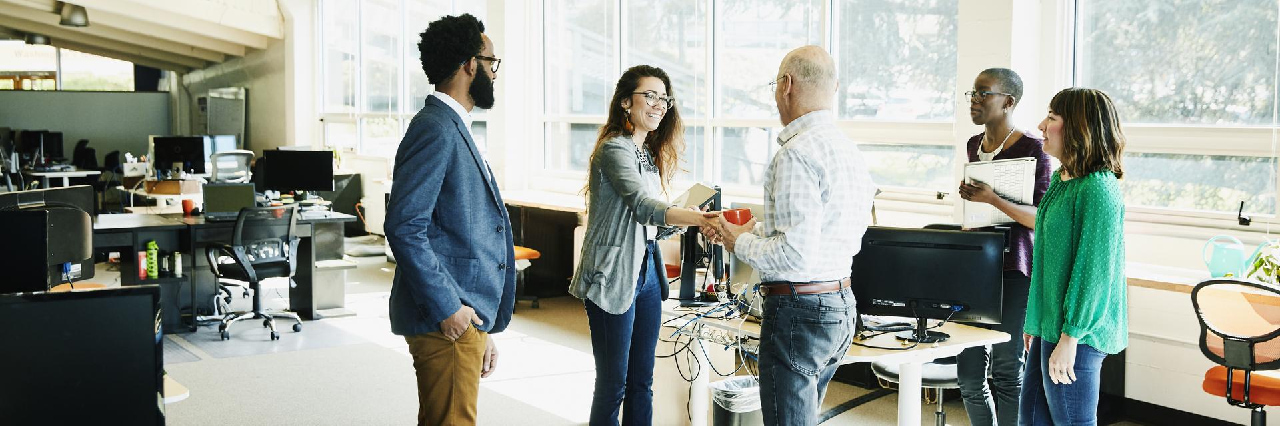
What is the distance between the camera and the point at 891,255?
3.19m

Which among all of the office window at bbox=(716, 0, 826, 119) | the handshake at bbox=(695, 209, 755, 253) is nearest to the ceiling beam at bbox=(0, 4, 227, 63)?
the office window at bbox=(716, 0, 826, 119)

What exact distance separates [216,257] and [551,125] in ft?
10.0

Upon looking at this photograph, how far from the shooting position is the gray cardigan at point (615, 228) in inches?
120

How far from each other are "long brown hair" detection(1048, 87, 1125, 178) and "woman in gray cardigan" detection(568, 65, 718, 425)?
976 millimetres

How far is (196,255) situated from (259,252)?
2.33 feet

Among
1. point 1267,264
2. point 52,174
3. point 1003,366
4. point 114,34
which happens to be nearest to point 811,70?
point 1003,366

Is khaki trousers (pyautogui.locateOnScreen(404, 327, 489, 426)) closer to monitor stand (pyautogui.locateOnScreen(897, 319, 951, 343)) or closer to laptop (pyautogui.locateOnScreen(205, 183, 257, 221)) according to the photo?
monitor stand (pyautogui.locateOnScreen(897, 319, 951, 343))

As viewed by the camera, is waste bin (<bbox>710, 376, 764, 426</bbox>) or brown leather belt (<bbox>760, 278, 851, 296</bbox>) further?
waste bin (<bbox>710, 376, 764, 426</bbox>)

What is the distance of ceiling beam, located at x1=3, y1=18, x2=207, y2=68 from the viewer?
46.7 ft

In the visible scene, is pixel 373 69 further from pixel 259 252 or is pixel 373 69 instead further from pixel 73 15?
pixel 259 252

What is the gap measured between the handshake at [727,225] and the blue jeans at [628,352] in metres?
0.31

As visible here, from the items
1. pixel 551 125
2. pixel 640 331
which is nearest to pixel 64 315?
pixel 640 331

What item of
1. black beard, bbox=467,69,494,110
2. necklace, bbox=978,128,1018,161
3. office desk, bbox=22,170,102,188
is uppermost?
black beard, bbox=467,69,494,110

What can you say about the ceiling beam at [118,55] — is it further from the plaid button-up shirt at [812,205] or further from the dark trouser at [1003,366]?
the plaid button-up shirt at [812,205]
